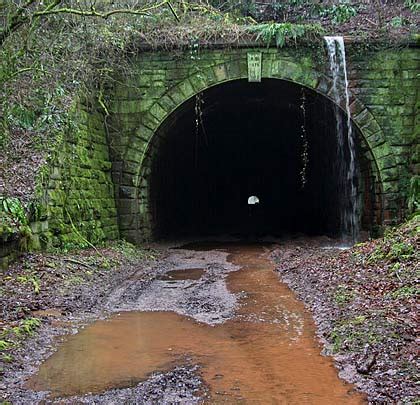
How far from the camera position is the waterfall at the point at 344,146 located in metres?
12.8

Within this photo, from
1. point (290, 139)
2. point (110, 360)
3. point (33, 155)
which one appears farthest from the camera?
point (290, 139)

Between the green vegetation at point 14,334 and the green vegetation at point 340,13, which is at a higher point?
the green vegetation at point 340,13

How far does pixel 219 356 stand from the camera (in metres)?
4.79

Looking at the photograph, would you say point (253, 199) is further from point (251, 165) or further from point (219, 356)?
point (219, 356)

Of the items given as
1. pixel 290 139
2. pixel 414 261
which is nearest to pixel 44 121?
pixel 414 261

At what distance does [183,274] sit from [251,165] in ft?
61.2

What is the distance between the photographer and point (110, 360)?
4746 millimetres

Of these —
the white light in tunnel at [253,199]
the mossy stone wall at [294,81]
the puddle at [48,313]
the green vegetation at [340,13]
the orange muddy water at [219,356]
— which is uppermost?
the green vegetation at [340,13]

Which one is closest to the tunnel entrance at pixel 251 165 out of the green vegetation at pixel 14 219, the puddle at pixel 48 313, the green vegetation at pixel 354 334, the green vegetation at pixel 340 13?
the green vegetation at pixel 340 13

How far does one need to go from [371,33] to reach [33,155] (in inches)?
336

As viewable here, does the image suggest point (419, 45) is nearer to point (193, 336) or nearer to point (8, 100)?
point (8, 100)

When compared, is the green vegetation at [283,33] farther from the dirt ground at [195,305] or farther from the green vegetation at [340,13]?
the dirt ground at [195,305]

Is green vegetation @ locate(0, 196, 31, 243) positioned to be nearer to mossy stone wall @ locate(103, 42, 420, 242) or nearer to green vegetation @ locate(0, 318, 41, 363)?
green vegetation @ locate(0, 318, 41, 363)

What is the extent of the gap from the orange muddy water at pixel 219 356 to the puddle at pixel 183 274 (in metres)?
2.44
